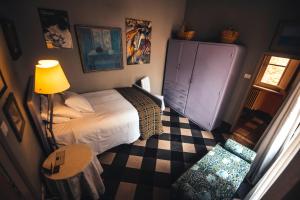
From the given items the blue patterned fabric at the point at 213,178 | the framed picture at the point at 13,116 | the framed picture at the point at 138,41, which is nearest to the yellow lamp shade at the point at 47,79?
the framed picture at the point at 13,116

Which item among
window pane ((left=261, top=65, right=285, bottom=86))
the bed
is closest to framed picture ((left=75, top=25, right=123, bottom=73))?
the bed

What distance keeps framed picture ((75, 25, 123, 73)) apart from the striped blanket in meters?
0.81

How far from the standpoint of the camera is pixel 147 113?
2.47 metres

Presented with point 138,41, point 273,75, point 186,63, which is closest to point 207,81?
point 186,63

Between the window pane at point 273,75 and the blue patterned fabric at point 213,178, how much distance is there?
9.53 feet

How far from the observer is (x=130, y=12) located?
2.85 m

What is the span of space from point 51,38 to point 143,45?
70.6 inches

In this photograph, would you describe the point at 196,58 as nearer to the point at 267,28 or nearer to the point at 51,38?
→ the point at 267,28

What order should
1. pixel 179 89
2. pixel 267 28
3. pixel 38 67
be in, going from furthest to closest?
pixel 179 89 < pixel 267 28 < pixel 38 67

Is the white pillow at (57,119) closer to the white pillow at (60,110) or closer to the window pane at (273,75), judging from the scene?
the white pillow at (60,110)

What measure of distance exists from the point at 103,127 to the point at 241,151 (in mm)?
1977

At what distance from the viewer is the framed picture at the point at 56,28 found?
2.17m

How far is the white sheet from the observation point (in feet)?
6.11

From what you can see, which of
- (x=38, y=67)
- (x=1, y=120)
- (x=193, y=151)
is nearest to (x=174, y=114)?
(x=193, y=151)
